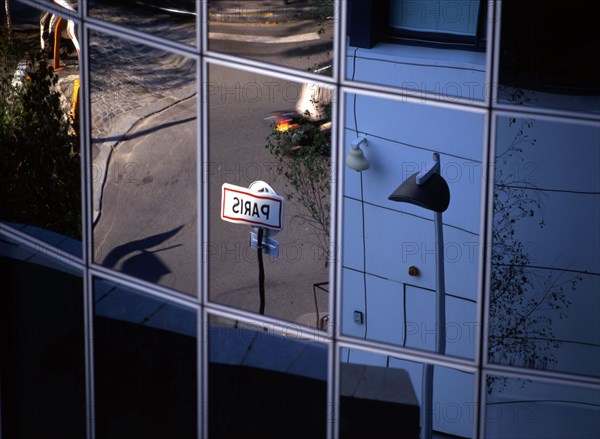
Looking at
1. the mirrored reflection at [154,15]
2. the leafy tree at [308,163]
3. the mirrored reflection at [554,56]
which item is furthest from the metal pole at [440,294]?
the mirrored reflection at [154,15]

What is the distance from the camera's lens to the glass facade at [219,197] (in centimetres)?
842

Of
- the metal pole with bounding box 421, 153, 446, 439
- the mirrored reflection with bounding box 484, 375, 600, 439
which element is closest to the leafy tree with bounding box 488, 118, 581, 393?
the mirrored reflection with bounding box 484, 375, 600, 439

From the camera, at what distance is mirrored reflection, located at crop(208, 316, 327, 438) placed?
9008 millimetres

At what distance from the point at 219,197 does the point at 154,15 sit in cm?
157

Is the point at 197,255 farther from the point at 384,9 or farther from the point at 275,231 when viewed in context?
the point at 384,9

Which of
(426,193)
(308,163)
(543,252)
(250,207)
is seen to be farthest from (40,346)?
(543,252)

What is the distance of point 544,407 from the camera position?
17.6 meters

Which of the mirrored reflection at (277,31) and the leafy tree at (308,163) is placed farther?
the leafy tree at (308,163)

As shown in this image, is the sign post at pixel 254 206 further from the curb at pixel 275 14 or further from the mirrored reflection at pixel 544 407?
the mirrored reflection at pixel 544 407

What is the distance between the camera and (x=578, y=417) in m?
16.9

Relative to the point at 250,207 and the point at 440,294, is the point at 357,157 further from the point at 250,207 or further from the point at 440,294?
the point at 250,207

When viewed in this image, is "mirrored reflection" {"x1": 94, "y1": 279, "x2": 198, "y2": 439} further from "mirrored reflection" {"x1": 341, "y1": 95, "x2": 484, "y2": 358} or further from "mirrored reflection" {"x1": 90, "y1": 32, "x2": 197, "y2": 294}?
"mirrored reflection" {"x1": 341, "y1": 95, "x2": 484, "y2": 358}

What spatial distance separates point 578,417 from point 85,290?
31.7 feet

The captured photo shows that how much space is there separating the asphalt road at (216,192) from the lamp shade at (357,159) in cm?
250
